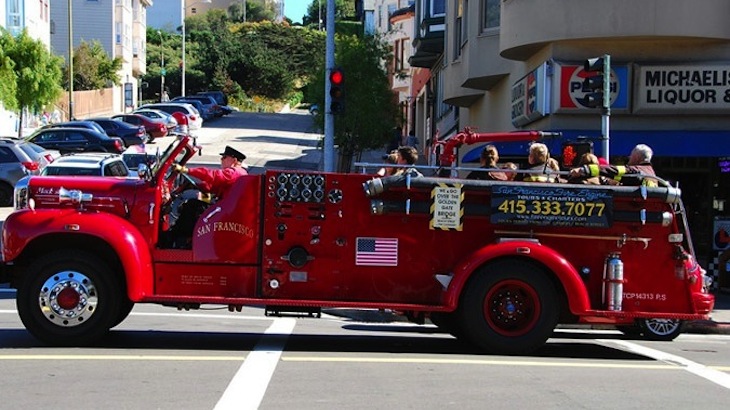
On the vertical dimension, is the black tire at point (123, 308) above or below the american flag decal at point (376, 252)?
below

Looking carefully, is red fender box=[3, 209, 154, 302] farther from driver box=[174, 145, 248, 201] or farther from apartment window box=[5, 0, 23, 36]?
apartment window box=[5, 0, 23, 36]

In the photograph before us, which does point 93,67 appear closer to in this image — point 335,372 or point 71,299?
point 71,299

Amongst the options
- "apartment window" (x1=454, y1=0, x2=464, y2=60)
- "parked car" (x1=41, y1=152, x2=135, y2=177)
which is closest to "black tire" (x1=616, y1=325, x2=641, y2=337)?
"parked car" (x1=41, y1=152, x2=135, y2=177)

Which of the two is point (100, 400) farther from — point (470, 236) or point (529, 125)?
point (529, 125)

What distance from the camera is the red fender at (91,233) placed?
31.1 ft

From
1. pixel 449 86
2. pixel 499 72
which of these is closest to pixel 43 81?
pixel 449 86

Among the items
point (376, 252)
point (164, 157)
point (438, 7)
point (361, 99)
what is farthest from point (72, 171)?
point (438, 7)

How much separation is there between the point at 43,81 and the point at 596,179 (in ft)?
115

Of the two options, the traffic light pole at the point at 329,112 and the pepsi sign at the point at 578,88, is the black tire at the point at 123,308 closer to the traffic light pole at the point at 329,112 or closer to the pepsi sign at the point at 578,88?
the pepsi sign at the point at 578,88

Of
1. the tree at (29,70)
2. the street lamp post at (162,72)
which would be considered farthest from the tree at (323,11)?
the tree at (29,70)

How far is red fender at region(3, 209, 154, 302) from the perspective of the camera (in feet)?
31.1

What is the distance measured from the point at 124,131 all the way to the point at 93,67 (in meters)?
27.2

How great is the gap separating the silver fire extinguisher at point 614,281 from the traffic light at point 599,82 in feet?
17.1

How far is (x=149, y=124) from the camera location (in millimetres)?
46969
